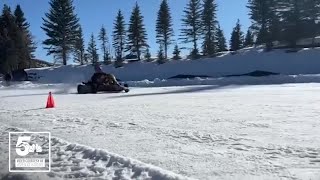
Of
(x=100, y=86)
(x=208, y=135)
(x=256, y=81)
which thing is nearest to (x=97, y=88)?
(x=100, y=86)

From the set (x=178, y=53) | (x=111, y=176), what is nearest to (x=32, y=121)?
(x=111, y=176)

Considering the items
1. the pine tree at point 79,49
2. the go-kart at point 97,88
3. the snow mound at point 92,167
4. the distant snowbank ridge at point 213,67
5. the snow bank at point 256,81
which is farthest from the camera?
the pine tree at point 79,49

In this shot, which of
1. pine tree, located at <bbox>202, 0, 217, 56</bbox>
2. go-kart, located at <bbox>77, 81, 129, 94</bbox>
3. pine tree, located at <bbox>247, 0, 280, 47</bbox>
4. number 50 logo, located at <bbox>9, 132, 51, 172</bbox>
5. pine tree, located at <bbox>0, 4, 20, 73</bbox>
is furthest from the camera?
pine tree, located at <bbox>202, 0, 217, 56</bbox>

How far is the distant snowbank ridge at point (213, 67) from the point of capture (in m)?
49.3

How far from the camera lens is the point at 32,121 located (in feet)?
41.2

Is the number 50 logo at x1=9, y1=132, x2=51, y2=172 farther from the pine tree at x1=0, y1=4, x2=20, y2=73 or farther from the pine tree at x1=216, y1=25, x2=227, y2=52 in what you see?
the pine tree at x1=216, y1=25, x2=227, y2=52

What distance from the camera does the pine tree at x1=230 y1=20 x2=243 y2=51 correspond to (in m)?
74.9

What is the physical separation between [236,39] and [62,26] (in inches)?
1135

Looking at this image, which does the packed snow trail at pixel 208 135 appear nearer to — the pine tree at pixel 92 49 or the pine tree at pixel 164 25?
the pine tree at pixel 164 25

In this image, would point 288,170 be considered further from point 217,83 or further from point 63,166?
point 217,83

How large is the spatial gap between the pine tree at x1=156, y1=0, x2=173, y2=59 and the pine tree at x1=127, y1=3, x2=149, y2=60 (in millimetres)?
2546

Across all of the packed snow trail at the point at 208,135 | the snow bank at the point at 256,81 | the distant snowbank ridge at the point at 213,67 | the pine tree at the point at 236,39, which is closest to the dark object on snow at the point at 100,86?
the snow bank at the point at 256,81

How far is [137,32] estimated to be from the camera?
2977 inches

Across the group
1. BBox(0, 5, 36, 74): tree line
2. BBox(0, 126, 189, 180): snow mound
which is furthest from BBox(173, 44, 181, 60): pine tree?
BBox(0, 126, 189, 180): snow mound
